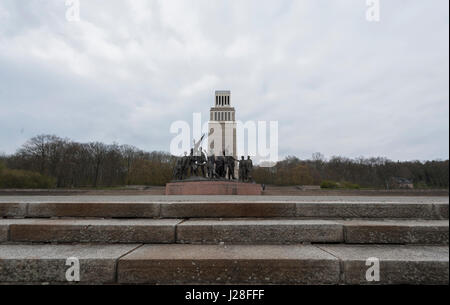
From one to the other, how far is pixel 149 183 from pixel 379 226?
50542 millimetres

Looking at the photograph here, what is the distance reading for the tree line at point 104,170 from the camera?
40594mm

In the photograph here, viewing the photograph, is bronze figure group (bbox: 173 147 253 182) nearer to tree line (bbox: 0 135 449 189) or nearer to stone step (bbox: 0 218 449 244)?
stone step (bbox: 0 218 449 244)

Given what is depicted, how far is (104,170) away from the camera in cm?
5334

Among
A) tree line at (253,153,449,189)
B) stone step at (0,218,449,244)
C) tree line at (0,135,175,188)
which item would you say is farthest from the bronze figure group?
tree line at (253,153,449,189)

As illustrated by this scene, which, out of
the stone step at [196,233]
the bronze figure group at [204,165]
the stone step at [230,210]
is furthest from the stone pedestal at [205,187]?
the stone step at [196,233]

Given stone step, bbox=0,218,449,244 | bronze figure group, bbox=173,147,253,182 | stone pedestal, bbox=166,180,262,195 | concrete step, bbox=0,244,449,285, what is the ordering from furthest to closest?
1. bronze figure group, bbox=173,147,253,182
2. stone pedestal, bbox=166,180,262,195
3. stone step, bbox=0,218,449,244
4. concrete step, bbox=0,244,449,285

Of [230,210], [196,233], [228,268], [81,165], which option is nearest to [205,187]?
[230,210]

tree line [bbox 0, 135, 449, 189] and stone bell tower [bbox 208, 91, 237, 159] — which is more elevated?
stone bell tower [bbox 208, 91, 237, 159]

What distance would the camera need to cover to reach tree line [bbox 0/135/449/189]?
133 ft

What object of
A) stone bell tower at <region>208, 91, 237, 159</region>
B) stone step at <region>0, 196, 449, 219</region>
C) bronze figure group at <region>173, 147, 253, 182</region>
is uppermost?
stone bell tower at <region>208, 91, 237, 159</region>

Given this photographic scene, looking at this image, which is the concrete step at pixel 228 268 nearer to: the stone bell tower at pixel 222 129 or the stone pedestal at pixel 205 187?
the stone pedestal at pixel 205 187

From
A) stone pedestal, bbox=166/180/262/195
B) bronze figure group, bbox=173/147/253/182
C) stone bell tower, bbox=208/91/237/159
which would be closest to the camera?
stone pedestal, bbox=166/180/262/195

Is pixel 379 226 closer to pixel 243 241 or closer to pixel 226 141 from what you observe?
pixel 243 241

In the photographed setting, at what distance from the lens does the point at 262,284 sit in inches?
87.2
